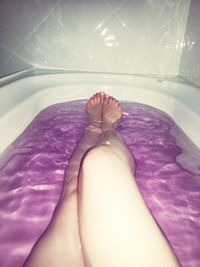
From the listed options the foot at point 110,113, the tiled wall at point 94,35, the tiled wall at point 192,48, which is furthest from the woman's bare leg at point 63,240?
the tiled wall at point 94,35

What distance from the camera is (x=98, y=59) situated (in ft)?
6.72

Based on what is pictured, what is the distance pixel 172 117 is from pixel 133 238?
3.44 ft

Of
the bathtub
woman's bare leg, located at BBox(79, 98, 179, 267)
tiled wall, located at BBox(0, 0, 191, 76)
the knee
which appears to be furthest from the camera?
tiled wall, located at BBox(0, 0, 191, 76)

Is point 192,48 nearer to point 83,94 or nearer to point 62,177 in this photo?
point 83,94

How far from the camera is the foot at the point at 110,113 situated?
3.88 ft

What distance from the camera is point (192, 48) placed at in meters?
1.80

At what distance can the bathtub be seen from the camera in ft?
3.77

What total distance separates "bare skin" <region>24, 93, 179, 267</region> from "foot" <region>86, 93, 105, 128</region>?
0.54 metres

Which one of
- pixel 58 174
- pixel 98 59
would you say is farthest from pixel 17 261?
pixel 98 59

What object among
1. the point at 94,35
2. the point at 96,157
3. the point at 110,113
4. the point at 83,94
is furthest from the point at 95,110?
the point at 94,35

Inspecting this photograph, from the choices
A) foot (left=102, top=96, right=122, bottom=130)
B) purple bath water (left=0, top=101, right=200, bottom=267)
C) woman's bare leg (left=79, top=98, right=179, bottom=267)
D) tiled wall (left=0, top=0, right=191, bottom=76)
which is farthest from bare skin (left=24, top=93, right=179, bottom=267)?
tiled wall (left=0, top=0, right=191, bottom=76)

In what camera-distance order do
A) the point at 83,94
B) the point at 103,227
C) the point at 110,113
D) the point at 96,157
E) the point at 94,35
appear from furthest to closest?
the point at 94,35
the point at 83,94
the point at 110,113
the point at 96,157
the point at 103,227

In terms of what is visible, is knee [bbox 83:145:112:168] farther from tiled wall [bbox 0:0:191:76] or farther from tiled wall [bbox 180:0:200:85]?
tiled wall [bbox 0:0:191:76]

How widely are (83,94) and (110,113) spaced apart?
0.49 m
